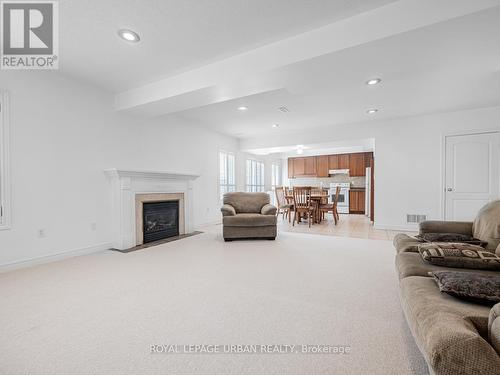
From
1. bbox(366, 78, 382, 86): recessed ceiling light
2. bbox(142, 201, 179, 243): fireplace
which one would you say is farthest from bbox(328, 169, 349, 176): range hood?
bbox(142, 201, 179, 243): fireplace

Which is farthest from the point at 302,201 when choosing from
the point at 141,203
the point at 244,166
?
the point at 141,203

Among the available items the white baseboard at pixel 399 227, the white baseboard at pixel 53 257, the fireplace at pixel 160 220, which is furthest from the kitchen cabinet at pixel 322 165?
the white baseboard at pixel 53 257

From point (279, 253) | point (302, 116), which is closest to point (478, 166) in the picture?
point (302, 116)

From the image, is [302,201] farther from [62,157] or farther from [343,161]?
[62,157]

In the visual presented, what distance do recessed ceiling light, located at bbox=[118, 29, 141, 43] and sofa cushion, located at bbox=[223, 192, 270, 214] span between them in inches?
115

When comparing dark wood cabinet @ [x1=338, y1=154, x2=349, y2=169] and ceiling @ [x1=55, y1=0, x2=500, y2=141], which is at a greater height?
ceiling @ [x1=55, y1=0, x2=500, y2=141]

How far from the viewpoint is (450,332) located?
0.79 meters

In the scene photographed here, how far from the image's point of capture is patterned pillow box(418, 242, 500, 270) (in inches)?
55.4

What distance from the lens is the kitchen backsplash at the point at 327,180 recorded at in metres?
8.66

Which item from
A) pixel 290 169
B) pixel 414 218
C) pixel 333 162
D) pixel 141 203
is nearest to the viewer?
pixel 141 203

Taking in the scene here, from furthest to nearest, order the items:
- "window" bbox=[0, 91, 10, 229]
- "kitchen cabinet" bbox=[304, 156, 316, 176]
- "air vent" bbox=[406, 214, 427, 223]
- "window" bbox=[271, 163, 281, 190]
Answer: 1. "window" bbox=[271, 163, 281, 190]
2. "kitchen cabinet" bbox=[304, 156, 316, 176]
3. "air vent" bbox=[406, 214, 427, 223]
4. "window" bbox=[0, 91, 10, 229]

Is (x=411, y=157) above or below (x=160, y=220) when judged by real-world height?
above

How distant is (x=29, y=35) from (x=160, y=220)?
2.96m

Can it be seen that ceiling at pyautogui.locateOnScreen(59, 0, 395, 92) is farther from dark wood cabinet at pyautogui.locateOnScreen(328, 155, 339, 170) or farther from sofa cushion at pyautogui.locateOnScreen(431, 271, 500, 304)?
dark wood cabinet at pyautogui.locateOnScreen(328, 155, 339, 170)
